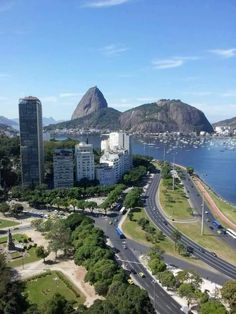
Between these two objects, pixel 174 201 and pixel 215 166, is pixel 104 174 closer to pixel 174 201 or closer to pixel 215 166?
pixel 174 201

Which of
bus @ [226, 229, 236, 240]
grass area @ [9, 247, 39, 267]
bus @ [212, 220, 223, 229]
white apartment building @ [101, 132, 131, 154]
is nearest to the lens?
grass area @ [9, 247, 39, 267]

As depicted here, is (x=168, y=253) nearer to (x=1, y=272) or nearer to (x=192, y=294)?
(x=192, y=294)

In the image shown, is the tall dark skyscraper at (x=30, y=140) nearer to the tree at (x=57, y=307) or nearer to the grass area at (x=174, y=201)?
the grass area at (x=174, y=201)

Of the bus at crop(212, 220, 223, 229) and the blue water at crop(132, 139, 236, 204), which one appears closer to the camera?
the bus at crop(212, 220, 223, 229)

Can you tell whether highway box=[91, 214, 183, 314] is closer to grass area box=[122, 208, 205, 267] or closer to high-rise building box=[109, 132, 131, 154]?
Answer: grass area box=[122, 208, 205, 267]

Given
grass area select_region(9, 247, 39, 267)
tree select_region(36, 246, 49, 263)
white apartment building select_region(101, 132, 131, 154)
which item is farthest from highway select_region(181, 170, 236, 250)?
Result: grass area select_region(9, 247, 39, 267)

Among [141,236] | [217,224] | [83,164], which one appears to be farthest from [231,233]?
[83,164]
